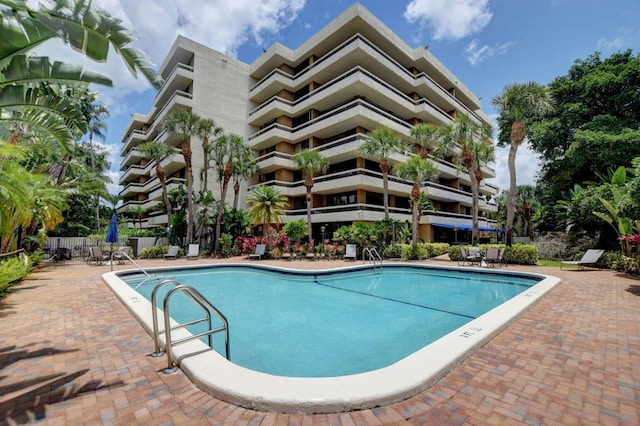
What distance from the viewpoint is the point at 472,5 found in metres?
11.9

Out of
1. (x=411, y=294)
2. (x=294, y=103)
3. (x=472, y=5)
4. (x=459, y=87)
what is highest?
A: (x=459, y=87)

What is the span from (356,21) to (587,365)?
30.0 metres

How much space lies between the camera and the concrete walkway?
2637 millimetres

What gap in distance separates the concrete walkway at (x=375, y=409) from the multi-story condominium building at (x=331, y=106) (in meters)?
20.5

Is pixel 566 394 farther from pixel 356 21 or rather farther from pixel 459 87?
pixel 459 87

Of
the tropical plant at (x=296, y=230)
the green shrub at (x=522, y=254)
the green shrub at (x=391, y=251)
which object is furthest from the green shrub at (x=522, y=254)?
the tropical plant at (x=296, y=230)

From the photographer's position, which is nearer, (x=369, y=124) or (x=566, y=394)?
(x=566, y=394)

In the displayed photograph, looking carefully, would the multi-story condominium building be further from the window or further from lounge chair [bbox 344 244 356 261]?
lounge chair [bbox 344 244 356 261]

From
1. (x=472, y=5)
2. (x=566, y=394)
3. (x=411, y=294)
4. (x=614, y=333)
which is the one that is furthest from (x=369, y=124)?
(x=566, y=394)

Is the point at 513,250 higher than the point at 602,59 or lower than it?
lower

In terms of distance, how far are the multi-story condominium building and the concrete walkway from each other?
20526 millimetres

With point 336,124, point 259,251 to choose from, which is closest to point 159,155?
point 259,251

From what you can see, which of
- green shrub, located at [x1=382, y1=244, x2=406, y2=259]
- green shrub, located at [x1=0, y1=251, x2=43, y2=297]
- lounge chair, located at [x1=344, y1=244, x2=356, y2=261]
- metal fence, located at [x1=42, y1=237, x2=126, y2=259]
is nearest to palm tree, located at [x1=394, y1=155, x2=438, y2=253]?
green shrub, located at [x1=382, y1=244, x2=406, y2=259]

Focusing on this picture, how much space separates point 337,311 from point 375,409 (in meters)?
5.42
